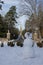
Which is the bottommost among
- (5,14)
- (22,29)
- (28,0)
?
(22,29)

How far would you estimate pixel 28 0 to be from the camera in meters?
32.4

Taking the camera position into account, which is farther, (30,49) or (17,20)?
(17,20)

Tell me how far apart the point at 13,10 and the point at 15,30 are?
12.0 ft

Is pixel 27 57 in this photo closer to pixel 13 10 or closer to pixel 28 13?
pixel 28 13

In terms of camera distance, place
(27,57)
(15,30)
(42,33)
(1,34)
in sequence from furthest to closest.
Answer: (15,30), (42,33), (1,34), (27,57)

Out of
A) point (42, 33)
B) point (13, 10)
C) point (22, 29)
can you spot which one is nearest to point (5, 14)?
point (13, 10)

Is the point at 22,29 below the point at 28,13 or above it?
below

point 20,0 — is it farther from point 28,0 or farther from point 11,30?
point 11,30

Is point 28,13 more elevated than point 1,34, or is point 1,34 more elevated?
point 28,13

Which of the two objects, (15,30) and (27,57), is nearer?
(27,57)

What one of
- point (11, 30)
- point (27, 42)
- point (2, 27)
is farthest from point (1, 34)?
point (27, 42)

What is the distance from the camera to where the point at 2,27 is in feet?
106

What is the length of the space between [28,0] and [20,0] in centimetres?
129

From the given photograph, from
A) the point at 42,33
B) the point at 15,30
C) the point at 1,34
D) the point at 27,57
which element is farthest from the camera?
the point at 15,30
